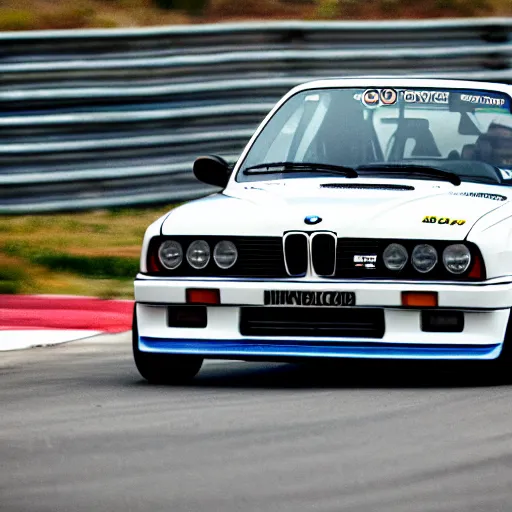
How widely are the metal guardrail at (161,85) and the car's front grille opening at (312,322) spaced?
8.61m

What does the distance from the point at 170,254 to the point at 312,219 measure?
0.67 meters

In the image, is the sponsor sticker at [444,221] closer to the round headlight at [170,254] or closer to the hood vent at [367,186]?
the hood vent at [367,186]

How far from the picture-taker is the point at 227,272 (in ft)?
24.1

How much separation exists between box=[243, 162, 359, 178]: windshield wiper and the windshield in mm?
13

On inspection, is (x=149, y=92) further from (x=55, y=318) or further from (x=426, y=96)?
(x=426, y=96)

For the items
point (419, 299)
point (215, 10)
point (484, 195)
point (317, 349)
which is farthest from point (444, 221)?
point (215, 10)

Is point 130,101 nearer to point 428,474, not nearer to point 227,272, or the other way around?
point 227,272

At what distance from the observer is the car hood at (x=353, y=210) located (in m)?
7.19

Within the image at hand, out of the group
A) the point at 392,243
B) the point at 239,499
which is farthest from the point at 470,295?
the point at 239,499

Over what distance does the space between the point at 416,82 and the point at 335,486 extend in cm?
385

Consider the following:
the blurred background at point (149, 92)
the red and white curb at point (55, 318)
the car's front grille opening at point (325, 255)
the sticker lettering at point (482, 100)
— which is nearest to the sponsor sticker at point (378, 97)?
the sticker lettering at point (482, 100)

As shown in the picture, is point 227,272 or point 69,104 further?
point 69,104

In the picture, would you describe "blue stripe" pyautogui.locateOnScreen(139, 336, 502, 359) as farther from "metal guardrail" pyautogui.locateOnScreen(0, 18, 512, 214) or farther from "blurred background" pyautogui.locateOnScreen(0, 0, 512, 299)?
"metal guardrail" pyautogui.locateOnScreen(0, 18, 512, 214)

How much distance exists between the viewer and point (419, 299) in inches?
280
